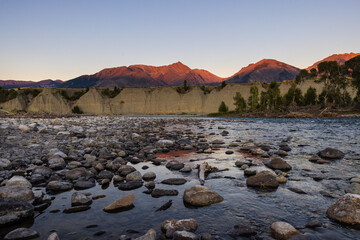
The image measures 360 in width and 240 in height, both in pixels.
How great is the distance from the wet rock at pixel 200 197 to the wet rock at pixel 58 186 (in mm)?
3138

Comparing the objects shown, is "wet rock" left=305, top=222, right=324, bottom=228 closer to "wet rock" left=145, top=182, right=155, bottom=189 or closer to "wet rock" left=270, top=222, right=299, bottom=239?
"wet rock" left=270, top=222, right=299, bottom=239

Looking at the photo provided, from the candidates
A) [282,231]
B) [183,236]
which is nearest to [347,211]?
[282,231]

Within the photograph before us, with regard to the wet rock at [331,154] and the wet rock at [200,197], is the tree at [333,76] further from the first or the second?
the wet rock at [200,197]

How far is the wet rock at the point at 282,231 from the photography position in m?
3.24

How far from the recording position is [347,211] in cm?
379

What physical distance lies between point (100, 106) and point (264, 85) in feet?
324

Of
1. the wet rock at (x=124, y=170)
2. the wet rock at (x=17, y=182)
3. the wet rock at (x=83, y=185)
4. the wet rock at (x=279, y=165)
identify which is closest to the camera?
the wet rock at (x=17, y=182)

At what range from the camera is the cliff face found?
117 meters

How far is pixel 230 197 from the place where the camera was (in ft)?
16.2

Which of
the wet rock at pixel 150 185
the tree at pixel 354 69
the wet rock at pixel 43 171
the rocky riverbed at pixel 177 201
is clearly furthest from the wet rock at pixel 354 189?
the tree at pixel 354 69

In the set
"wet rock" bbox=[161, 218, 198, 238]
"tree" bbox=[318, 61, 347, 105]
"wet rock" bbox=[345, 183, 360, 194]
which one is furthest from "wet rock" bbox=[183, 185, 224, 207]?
"tree" bbox=[318, 61, 347, 105]

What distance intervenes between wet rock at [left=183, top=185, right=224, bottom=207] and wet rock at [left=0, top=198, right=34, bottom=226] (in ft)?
10.4

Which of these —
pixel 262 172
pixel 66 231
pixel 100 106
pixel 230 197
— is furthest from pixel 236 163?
pixel 100 106

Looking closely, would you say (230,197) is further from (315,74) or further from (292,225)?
(315,74)
